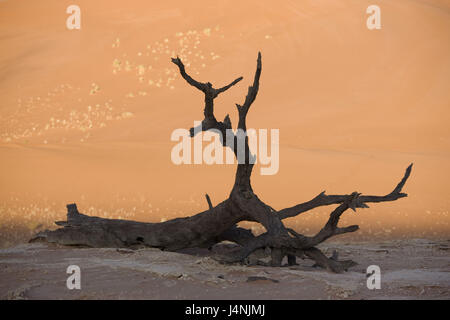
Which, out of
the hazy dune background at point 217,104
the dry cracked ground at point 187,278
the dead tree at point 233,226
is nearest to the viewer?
the dry cracked ground at point 187,278

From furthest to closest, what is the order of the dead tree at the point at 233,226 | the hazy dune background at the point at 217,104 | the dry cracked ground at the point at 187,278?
the hazy dune background at the point at 217,104 → the dead tree at the point at 233,226 → the dry cracked ground at the point at 187,278

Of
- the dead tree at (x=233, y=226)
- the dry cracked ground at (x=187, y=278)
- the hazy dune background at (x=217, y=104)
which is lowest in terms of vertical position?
the dry cracked ground at (x=187, y=278)

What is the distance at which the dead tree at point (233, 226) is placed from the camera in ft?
21.4

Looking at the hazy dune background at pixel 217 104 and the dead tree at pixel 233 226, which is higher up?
the hazy dune background at pixel 217 104

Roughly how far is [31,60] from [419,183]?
769 inches

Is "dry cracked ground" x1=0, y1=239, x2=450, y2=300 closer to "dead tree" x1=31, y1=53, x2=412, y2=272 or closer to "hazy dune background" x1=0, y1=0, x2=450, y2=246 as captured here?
"dead tree" x1=31, y1=53, x2=412, y2=272

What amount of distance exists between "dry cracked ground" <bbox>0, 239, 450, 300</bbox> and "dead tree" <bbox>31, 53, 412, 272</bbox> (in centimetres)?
19

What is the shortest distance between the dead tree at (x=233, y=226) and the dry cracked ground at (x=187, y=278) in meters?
0.19

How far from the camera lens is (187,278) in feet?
18.2

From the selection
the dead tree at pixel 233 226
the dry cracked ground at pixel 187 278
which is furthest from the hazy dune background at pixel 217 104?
the dry cracked ground at pixel 187 278

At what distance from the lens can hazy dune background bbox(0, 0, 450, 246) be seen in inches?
510

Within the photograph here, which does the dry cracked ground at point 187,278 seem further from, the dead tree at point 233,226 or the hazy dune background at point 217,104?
the hazy dune background at point 217,104

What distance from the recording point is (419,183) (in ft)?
48.0

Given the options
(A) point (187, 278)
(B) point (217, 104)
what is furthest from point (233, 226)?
(B) point (217, 104)
